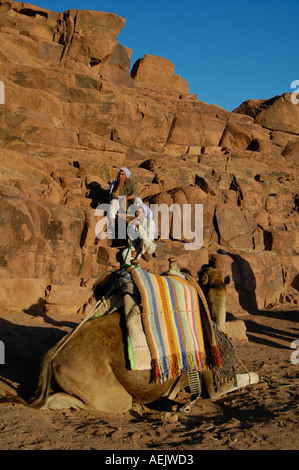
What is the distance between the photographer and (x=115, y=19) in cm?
2430

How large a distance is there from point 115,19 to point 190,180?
13509mm

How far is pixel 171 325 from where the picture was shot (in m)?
4.20

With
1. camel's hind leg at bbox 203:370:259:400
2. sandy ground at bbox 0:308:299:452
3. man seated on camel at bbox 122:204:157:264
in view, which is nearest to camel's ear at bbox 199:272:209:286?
camel's hind leg at bbox 203:370:259:400

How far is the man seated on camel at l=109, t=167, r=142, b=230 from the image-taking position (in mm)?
12070

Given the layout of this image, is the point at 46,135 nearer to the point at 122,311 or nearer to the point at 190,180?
the point at 190,180

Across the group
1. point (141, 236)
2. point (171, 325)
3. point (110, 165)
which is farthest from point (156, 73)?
point (171, 325)

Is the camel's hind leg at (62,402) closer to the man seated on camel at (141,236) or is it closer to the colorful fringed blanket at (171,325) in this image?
the colorful fringed blanket at (171,325)

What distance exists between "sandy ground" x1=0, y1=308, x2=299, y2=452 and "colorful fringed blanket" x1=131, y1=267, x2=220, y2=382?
48cm

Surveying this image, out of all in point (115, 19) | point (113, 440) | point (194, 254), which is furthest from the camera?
point (115, 19)

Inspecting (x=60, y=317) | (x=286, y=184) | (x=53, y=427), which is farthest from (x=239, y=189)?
(x=53, y=427)

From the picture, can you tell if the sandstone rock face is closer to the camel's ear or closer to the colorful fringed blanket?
the camel's ear

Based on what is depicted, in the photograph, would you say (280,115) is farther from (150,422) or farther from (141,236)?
(150,422)

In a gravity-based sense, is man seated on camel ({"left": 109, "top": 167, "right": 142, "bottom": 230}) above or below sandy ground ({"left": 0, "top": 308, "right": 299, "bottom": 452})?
above

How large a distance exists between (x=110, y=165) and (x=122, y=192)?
4.88 m
